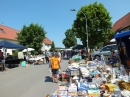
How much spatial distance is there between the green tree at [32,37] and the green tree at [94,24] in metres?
12.0

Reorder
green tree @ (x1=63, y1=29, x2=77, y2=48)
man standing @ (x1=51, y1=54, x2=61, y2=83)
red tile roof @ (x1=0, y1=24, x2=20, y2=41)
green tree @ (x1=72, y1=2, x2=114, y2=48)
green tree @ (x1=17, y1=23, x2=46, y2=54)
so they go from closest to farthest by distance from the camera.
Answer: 1. man standing @ (x1=51, y1=54, x2=61, y2=83)
2. green tree @ (x1=72, y1=2, x2=114, y2=48)
3. green tree @ (x1=17, y1=23, x2=46, y2=54)
4. red tile roof @ (x1=0, y1=24, x2=20, y2=41)
5. green tree @ (x1=63, y1=29, x2=77, y2=48)

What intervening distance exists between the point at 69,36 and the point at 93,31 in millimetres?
48999

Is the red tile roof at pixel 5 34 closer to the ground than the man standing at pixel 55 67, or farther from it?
farther from it

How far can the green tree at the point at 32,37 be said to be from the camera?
134 feet

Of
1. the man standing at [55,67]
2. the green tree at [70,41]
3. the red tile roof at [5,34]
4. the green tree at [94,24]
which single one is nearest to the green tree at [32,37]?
the red tile roof at [5,34]

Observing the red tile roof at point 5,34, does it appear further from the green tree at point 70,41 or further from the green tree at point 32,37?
the green tree at point 70,41

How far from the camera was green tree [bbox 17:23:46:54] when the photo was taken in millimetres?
40719

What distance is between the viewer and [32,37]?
41281 millimetres

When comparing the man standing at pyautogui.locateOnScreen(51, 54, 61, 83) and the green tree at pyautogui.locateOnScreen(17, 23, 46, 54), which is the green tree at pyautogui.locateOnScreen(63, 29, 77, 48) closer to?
the green tree at pyautogui.locateOnScreen(17, 23, 46, 54)

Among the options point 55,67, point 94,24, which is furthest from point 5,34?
point 55,67

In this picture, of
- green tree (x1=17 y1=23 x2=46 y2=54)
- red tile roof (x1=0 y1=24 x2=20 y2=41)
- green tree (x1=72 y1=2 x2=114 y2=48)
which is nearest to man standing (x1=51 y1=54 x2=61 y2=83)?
green tree (x1=72 y1=2 x2=114 y2=48)

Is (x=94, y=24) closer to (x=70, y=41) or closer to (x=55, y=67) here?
(x=55, y=67)

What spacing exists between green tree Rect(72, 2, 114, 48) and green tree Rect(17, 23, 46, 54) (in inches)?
473

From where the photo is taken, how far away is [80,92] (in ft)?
18.8
